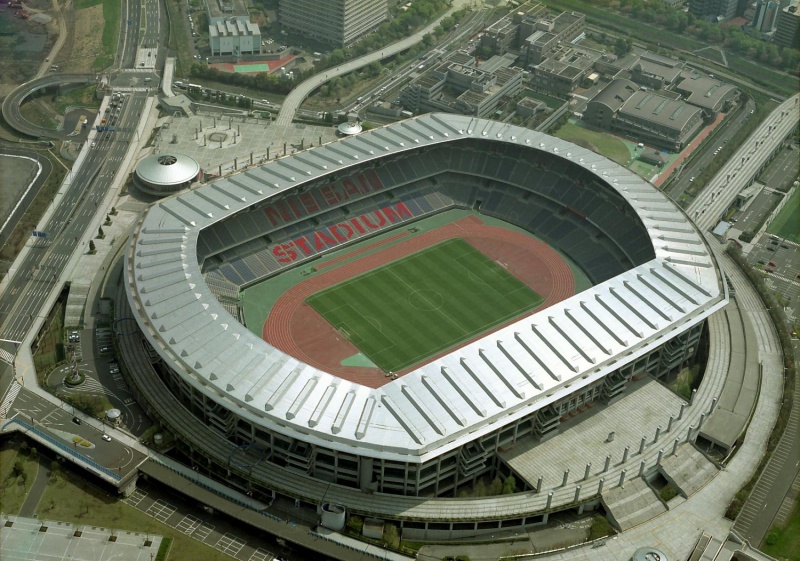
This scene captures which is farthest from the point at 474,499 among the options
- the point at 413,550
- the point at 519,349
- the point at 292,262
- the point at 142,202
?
the point at 142,202

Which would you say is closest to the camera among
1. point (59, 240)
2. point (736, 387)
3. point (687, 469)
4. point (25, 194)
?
point (687, 469)

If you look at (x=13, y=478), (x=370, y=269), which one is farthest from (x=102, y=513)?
(x=370, y=269)

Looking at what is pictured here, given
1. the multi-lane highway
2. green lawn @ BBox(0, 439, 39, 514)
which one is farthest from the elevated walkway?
the multi-lane highway

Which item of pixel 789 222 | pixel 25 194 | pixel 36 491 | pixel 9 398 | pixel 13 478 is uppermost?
pixel 789 222

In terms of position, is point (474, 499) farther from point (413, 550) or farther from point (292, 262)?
point (292, 262)

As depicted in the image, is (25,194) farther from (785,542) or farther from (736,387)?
(785,542)

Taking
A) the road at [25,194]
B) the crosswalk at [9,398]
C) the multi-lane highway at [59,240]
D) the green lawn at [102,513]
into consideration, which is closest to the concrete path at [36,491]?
the green lawn at [102,513]

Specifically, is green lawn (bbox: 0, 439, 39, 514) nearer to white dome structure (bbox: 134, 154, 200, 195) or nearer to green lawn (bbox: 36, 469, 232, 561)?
green lawn (bbox: 36, 469, 232, 561)
